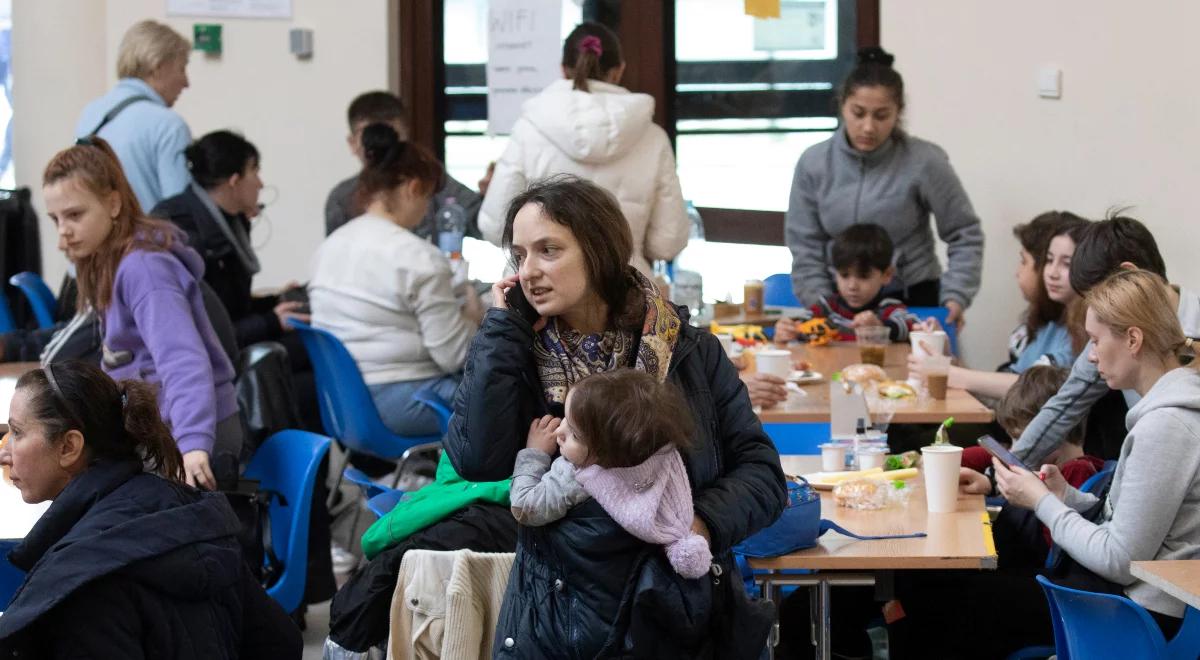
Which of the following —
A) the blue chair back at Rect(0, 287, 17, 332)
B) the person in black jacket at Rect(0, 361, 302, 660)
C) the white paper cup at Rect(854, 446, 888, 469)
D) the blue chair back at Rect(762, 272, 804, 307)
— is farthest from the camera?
the blue chair back at Rect(762, 272, 804, 307)

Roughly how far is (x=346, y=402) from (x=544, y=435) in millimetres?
2839

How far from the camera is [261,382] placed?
430 centimetres

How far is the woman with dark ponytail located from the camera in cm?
505

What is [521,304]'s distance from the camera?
2457mm

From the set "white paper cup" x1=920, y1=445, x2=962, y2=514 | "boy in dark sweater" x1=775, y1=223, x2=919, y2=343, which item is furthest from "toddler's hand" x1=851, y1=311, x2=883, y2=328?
"white paper cup" x1=920, y1=445, x2=962, y2=514

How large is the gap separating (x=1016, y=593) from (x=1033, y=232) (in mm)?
1718

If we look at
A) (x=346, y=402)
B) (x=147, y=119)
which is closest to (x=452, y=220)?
(x=147, y=119)

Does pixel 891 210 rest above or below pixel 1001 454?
above

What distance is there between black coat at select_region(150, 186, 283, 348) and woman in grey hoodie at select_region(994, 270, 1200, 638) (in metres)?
2.77

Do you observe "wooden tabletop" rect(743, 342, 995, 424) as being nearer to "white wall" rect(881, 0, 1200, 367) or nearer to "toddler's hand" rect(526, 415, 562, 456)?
"toddler's hand" rect(526, 415, 562, 456)

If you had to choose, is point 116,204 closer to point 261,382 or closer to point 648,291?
point 261,382

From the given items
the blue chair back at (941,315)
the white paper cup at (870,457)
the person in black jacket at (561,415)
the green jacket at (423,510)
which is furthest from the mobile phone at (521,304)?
the blue chair back at (941,315)

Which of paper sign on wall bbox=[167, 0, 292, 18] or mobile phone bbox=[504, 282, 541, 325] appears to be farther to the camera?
paper sign on wall bbox=[167, 0, 292, 18]

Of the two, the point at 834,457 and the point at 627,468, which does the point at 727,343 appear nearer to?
the point at 834,457
